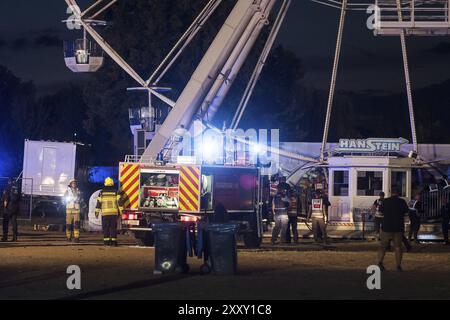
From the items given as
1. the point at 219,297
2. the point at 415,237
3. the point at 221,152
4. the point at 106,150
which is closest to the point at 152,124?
the point at 221,152

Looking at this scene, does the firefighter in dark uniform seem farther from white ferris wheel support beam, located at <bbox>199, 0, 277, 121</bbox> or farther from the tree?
the tree

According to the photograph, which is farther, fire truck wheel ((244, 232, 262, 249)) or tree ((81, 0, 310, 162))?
tree ((81, 0, 310, 162))

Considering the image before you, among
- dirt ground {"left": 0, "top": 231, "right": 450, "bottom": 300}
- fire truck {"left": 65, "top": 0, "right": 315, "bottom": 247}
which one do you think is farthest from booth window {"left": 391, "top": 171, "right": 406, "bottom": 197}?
dirt ground {"left": 0, "top": 231, "right": 450, "bottom": 300}

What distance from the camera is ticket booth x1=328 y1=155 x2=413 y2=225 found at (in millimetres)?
38031

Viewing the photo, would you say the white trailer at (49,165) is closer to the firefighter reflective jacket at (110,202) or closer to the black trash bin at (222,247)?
the firefighter reflective jacket at (110,202)

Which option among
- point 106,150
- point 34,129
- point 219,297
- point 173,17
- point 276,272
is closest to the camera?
point 219,297

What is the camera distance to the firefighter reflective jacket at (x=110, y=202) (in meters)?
26.9

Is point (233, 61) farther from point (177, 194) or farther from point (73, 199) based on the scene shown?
point (177, 194)

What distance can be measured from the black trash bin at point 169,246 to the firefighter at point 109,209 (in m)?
7.23

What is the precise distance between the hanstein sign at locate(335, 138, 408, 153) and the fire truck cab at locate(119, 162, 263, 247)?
11.9 meters

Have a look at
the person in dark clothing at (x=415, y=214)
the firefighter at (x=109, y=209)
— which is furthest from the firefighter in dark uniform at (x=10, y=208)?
the person in dark clothing at (x=415, y=214)

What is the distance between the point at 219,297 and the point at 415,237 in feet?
53.0
